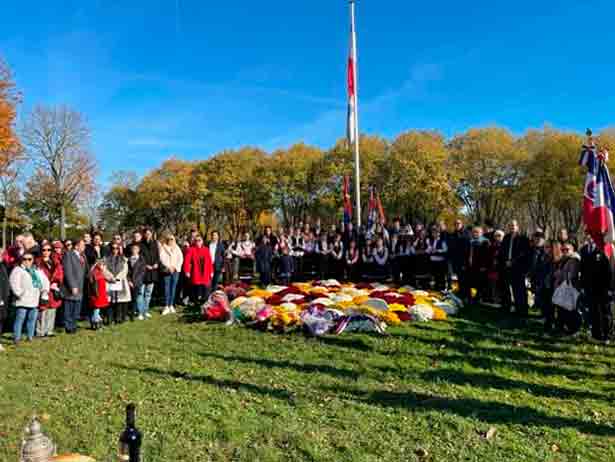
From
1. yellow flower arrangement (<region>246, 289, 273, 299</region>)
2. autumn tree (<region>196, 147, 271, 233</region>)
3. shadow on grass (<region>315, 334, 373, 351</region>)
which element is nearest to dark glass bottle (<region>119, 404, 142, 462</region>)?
shadow on grass (<region>315, 334, 373, 351</region>)

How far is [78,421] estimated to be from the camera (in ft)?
18.1

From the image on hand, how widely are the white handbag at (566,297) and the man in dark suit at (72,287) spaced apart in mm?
10443

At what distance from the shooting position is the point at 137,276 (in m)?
12.3

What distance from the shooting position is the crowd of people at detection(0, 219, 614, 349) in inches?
396

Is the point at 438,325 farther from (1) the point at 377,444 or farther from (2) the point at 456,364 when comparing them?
(1) the point at 377,444

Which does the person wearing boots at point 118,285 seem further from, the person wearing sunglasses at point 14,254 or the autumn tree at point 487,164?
the autumn tree at point 487,164

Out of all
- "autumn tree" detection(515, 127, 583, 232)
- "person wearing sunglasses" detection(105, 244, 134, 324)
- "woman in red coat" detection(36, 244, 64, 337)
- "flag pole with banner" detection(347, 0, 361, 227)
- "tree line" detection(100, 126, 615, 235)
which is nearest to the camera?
"woman in red coat" detection(36, 244, 64, 337)

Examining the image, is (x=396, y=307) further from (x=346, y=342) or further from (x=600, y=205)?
(x=600, y=205)

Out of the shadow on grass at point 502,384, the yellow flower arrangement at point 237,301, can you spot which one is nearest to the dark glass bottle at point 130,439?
the shadow on grass at point 502,384

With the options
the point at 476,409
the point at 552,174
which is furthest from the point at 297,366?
the point at 552,174

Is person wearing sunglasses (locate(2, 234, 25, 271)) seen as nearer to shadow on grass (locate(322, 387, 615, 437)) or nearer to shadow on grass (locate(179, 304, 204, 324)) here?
shadow on grass (locate(179, 304, 204, 324))

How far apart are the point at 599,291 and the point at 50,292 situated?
37.5 ft

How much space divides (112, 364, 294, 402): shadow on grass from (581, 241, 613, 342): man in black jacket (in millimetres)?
6779

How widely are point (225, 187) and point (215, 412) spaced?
144ft
